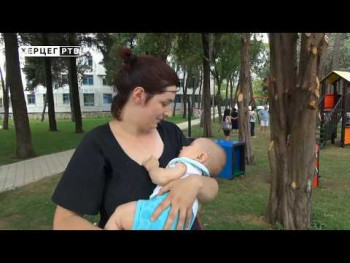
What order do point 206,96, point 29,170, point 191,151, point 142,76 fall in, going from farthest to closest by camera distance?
point 206,96
point 29,170
point 191,151
point 142,76

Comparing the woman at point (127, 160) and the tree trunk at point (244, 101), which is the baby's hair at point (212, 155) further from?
the tree trunk at point (244, 101)

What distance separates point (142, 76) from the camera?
5.63 feet

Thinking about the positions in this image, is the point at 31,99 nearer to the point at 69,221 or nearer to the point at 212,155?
the point at 212,155

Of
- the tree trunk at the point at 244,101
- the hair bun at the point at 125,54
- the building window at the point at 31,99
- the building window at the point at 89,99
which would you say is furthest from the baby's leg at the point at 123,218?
the building window at the point at 89,99

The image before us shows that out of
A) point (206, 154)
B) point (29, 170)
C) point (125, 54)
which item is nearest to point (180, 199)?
point (206, 154)

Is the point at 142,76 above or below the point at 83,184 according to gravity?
above

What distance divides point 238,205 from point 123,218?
510 centimetres

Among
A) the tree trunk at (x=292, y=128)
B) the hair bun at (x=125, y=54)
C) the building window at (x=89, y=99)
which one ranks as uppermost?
the hair bun at (x=125, y=54)

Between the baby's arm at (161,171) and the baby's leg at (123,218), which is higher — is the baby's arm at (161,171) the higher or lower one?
the higher one

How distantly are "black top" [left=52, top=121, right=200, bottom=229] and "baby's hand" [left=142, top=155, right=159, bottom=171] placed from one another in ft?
0.09

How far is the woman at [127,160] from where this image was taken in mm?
1623

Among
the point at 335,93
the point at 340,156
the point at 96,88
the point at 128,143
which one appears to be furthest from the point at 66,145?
the point at 96,88

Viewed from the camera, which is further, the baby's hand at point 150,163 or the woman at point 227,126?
the woman at point 227,126
